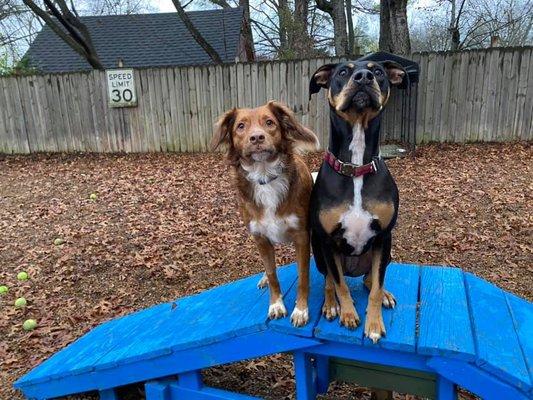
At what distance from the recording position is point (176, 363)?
107 inches

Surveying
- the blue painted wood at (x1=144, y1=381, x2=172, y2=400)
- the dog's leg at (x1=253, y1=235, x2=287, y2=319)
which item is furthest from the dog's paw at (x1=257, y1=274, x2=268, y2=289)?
the blue painted wood at (x1=144, y1=381, x2=172, y2=400)

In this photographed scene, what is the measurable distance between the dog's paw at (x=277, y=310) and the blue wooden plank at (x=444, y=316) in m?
0.76

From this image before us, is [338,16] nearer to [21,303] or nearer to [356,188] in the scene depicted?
[21,303]

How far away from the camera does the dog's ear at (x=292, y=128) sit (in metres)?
2.53

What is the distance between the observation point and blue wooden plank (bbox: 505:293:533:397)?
2.19 metres

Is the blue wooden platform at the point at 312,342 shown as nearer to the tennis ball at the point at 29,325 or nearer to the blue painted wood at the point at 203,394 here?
the blue painted wood at the point at 203,394

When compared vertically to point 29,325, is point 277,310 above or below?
above

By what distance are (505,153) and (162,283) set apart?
7.32 metres

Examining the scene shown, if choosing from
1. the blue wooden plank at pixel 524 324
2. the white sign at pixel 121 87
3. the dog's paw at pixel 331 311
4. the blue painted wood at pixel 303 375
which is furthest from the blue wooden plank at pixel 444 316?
the white sign at pixel 121 87

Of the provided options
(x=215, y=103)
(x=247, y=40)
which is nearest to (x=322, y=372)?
(x=215, y=103)

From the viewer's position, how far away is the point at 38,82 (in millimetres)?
10664

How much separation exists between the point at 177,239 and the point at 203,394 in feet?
10.4

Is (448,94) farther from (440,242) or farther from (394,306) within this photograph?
(394,306)

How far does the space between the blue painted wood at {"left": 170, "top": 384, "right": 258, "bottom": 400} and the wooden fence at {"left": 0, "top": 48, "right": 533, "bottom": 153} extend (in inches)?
303
